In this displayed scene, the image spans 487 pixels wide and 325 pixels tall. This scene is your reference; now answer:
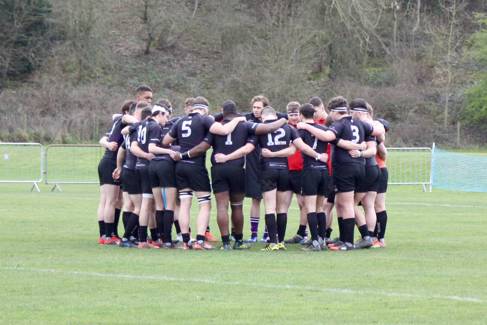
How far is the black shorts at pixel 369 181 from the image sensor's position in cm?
1471

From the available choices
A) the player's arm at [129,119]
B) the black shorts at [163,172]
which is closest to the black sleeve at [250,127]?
the black shorts at [163,172]

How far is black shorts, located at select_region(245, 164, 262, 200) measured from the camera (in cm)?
1465

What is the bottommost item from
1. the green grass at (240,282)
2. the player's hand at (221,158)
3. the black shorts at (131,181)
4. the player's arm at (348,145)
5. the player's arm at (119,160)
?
the green grass at (240,282)

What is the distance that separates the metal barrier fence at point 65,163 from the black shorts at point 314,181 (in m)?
16.6

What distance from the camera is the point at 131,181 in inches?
584

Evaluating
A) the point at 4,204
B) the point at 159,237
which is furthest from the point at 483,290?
the point at 4,204

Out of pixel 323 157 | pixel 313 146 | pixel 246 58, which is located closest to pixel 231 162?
pixel 313 146

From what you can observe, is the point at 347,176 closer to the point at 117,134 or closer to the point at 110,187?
the point at 117,134

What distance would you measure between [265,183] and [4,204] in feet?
33.2

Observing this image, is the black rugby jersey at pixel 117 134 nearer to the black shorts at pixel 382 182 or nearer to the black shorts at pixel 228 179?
the black shorts at pixel 228 179

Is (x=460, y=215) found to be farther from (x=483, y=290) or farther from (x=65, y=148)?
(x=65, y=148)

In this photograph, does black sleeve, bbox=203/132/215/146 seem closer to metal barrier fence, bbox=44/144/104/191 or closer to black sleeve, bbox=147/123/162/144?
black sleeve, bbox=147/123/162/144

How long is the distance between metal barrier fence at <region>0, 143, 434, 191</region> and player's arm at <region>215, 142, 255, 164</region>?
53.2 feet

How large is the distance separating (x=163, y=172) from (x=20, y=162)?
1780 cm
